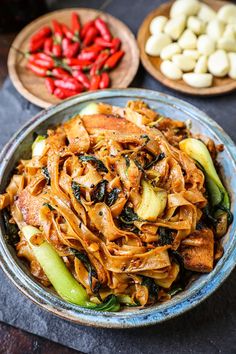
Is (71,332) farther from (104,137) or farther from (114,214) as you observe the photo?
(104,137)

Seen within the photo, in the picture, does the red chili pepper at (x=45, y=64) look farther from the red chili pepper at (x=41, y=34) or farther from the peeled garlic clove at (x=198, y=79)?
the peeled garlic clove at (x=198, y=79)

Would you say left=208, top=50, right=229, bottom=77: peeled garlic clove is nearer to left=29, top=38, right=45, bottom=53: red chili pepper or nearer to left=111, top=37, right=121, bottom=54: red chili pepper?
left=111, top=37, right=121, bottom=54: red chili pepper

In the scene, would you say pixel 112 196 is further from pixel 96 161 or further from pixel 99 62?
pixel 99 62

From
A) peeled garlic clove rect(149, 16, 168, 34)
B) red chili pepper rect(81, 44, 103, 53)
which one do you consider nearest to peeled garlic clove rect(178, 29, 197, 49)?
peeled garlic clove rect(149, 16, 168, 34)

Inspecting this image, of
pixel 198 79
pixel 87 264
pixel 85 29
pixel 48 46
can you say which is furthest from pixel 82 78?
pixel 87 264

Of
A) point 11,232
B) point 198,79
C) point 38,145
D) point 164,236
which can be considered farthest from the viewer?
point 198,79

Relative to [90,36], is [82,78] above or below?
below
